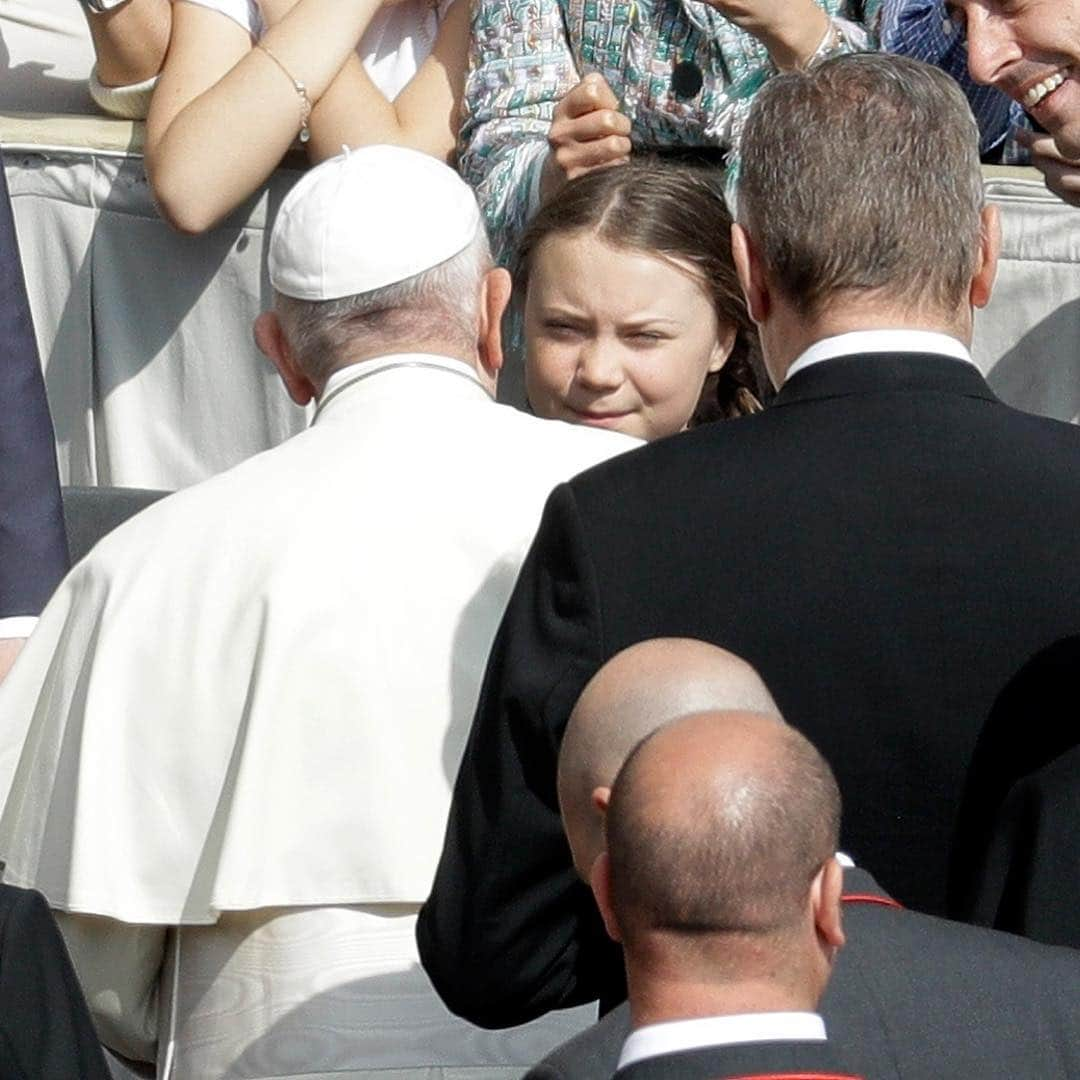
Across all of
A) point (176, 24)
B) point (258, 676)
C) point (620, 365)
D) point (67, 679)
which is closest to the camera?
point (258, 676)

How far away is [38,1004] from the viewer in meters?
2.01

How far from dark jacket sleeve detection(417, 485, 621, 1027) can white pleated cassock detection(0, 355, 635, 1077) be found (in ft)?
1.20

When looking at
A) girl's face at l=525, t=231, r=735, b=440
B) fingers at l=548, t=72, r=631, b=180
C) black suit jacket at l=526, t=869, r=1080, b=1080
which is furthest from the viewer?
fingers at l=548, t=72, r=631, b=180

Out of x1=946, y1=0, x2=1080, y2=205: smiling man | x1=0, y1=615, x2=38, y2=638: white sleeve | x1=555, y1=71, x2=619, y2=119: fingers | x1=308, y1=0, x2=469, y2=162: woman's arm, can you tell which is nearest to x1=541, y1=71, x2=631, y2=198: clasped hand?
x1=555, y1=71, x2=619, y2=119: fingers

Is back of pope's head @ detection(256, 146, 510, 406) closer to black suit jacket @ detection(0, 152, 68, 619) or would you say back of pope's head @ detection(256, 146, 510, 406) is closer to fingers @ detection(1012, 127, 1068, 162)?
black suit jacket @ detection(0, 152, 68, 619)

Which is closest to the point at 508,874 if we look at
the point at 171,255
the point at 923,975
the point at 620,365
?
the point at 923,975

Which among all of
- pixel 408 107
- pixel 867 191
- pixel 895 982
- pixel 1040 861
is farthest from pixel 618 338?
pixel 895 982

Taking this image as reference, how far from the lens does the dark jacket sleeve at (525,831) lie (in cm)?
207

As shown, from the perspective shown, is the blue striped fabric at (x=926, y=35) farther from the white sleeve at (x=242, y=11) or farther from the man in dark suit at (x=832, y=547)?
the man in dark suit at (x=832, y=547)

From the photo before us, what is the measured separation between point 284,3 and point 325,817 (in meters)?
1.84

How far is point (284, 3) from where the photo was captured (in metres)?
3.92

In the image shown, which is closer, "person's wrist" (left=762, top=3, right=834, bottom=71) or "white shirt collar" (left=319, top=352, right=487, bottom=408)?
"white shirt collar" (left=319, top=352, right=487, bottom=408)

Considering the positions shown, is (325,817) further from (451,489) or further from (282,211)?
(282,211)

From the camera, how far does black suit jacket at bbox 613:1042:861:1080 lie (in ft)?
4.59
